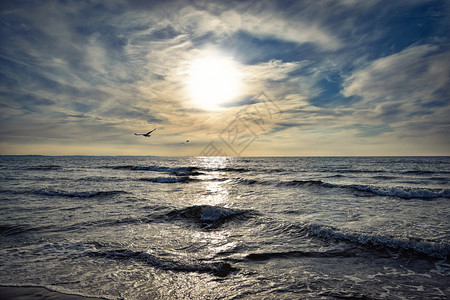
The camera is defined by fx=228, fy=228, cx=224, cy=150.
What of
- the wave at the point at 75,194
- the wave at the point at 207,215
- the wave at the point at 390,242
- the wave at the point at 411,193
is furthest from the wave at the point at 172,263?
the wave at the point at 411,193

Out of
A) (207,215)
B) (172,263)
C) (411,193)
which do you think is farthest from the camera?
(411,193)

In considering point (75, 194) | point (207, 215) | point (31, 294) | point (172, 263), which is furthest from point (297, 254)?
point (75, 194)

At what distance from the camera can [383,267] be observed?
241 inches

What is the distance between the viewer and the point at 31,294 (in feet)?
15.6

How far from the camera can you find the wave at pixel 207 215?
10977 millimetres

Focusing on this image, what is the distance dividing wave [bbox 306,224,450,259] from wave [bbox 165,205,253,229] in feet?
13.0

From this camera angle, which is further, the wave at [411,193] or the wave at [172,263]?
the wave at [411,193]

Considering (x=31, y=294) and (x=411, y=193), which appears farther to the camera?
(x=411, y=193)

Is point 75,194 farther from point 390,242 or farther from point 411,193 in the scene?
point 411,193

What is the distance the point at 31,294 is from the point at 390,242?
993 centimetres

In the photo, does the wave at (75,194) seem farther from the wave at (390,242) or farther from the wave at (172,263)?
the wave at (390,242)

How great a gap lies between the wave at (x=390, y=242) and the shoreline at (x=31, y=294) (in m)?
7.61

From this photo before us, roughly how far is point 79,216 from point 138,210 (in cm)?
280

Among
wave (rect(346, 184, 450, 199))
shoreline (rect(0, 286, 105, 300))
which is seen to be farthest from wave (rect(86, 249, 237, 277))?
wave (rect(346, 184, 450, 199))
